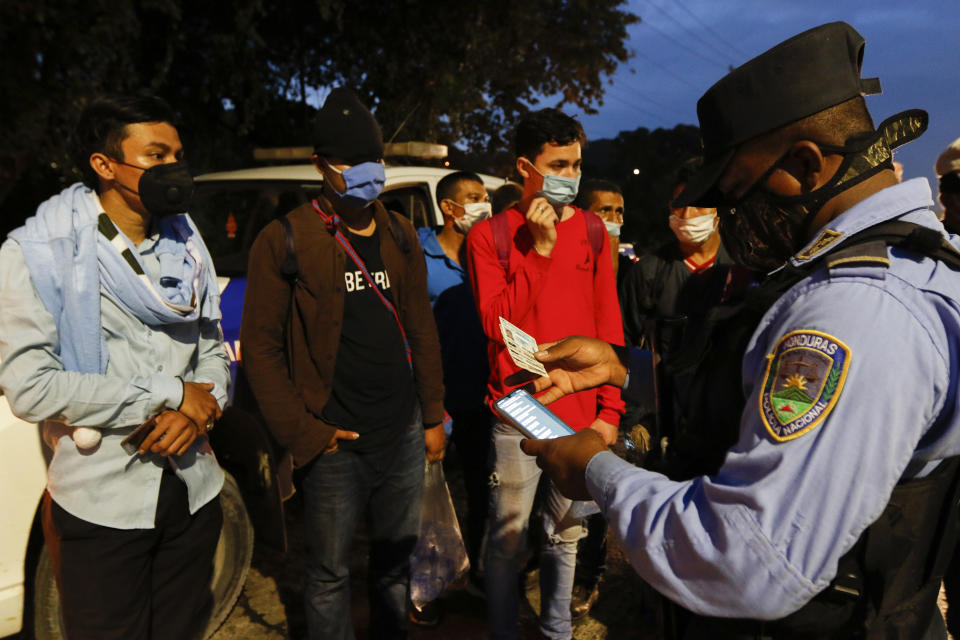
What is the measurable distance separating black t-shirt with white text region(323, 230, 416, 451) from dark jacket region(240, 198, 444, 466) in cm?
6

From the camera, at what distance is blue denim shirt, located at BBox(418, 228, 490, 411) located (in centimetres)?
344

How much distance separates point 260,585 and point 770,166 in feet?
11.2

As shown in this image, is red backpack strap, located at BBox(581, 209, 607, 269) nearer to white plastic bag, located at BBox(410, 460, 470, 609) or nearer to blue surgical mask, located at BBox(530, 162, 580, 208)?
blue surgical mask, located at BBox(530, 162, 580, 208)

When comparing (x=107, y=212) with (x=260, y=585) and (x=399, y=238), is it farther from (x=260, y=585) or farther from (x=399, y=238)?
(x=260, y=585)

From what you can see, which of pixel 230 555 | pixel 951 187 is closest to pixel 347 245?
pixel 230 555

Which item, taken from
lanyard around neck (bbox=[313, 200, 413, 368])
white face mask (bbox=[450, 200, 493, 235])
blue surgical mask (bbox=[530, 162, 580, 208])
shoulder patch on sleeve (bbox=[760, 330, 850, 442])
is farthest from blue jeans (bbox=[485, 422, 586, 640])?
shoulder patch on sleeve (bbox=[760, 330, 850, 442])

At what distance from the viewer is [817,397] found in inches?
38.7

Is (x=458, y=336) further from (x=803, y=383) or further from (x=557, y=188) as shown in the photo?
(x=803, y=383)

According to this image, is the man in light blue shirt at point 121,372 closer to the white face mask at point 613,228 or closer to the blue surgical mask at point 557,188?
the blue surgical mask at point 557,188

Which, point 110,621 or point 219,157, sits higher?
point 219,157

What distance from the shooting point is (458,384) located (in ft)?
11.3

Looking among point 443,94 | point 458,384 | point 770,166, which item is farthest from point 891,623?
point 443,94

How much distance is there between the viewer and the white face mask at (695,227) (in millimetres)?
3438

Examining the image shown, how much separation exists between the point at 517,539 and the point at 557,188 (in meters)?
1.48
